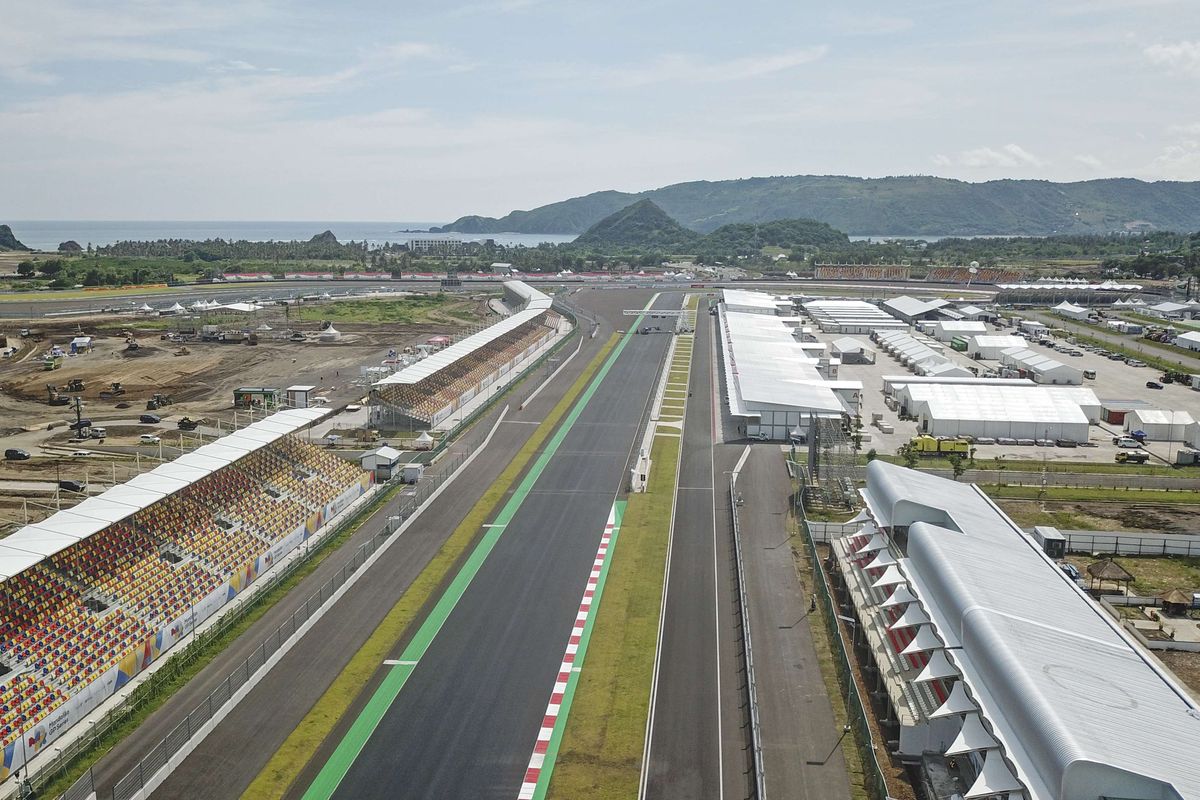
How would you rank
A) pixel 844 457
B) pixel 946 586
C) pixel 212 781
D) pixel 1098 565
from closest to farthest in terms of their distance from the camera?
pixel 212 781 → pixel 946 586 → pixel 1098 565 → pixel 844 457

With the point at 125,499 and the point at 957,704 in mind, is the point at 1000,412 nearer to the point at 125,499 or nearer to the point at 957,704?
the point at 957,704

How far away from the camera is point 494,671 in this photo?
30562mm

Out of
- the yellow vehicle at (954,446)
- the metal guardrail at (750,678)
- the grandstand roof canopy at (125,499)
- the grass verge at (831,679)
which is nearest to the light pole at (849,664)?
the grass verge at (831,679)

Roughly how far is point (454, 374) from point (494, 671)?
148 feet

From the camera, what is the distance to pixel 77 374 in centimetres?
8238

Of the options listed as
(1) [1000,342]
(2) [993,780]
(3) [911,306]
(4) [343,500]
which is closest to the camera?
(2) [993,780]

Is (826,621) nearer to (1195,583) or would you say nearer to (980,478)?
(1195,583)

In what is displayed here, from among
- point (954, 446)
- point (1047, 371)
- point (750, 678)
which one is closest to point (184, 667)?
point (750, 678)

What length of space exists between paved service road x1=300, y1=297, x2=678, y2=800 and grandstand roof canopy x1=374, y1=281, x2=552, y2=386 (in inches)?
762

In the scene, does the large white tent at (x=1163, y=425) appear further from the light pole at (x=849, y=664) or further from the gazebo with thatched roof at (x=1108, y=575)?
the light pole at (x=849, y=664)

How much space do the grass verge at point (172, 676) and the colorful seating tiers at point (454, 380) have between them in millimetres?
23635

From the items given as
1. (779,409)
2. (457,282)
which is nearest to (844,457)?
(779,409)

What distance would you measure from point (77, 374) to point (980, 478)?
244 feet

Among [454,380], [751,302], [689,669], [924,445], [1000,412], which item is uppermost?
[751,302]
